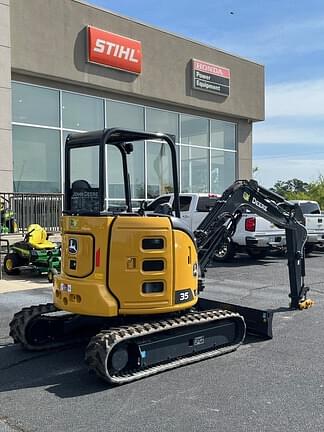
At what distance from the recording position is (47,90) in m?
19.0

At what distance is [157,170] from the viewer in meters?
22.6

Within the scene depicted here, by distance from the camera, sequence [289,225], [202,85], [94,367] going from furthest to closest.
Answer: [202,85], [289,225], [94,367]

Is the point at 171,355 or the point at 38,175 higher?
the point at 38,175

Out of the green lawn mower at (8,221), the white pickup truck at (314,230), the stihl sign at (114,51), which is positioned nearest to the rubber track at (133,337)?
the green lawn mower at (8,221)

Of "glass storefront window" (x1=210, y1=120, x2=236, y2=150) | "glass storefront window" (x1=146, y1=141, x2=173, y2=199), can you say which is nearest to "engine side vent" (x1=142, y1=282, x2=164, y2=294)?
"glass storefront window" (x1=146, y1=141, x2=173, y2=199)

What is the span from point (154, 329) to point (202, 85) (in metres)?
19.4

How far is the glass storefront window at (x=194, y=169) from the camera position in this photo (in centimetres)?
2416

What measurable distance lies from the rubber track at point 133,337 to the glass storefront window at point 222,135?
19648 mm

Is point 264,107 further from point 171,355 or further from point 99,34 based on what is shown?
point 171,355

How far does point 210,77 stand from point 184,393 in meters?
20.7

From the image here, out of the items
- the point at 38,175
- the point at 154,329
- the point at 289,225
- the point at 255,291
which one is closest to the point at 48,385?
the point at 154,329

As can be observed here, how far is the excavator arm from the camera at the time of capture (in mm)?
8484

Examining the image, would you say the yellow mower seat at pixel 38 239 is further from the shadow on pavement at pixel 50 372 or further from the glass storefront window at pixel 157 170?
the glass storefront window at pixel 157 170

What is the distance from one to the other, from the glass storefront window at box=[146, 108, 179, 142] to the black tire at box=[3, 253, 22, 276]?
10.5m
